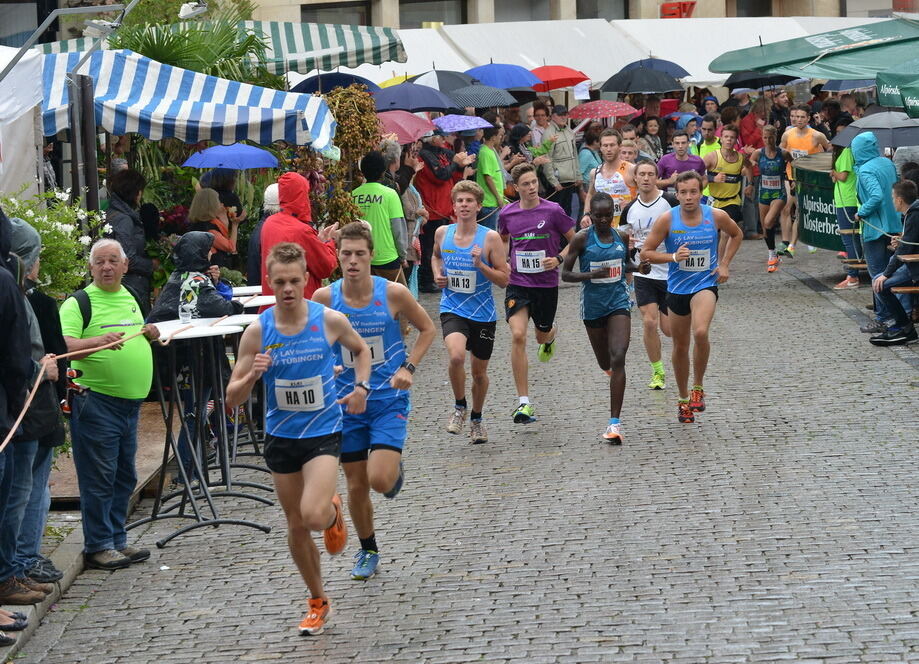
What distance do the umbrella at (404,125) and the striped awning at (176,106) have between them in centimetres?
422

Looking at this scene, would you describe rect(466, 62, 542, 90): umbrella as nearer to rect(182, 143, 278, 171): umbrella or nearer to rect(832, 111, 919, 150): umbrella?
rect(832, 111, 919, 150): umbrella

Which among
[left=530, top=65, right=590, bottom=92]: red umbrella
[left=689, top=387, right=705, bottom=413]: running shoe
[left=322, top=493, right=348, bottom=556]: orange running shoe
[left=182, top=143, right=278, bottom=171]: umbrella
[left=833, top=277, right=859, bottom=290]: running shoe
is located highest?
[left=530, top=65, right=590, bottom=92]: red umbrella

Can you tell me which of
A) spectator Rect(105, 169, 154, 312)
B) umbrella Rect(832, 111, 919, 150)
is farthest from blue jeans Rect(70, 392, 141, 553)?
umbrella Rect(832, 111, 919, 150)

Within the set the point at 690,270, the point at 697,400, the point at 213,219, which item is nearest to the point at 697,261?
the point at 690,270

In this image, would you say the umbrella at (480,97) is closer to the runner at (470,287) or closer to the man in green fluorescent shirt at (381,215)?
the man in green fluorescent shirt at (381,215)

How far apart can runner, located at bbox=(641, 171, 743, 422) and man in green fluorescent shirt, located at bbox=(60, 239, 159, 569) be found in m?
4.50

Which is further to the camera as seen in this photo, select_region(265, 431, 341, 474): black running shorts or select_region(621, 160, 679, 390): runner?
select_region(621, 160, 679, 390): runner

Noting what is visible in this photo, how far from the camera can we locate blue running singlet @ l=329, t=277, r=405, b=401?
24.8 ft

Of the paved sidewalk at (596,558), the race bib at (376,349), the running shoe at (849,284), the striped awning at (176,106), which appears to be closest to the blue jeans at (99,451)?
the paved sidewalk at (596,558)

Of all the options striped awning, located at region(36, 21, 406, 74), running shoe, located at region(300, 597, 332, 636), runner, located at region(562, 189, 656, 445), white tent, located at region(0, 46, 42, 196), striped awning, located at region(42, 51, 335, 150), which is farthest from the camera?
striped awning, located at region(36, 21, 406, 74)

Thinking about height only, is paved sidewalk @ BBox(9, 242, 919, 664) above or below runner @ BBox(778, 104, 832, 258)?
below

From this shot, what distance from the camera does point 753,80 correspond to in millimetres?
29656

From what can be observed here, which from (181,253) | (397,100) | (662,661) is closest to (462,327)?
(181,253)

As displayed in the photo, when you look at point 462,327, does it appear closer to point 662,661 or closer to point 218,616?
point 218,616
